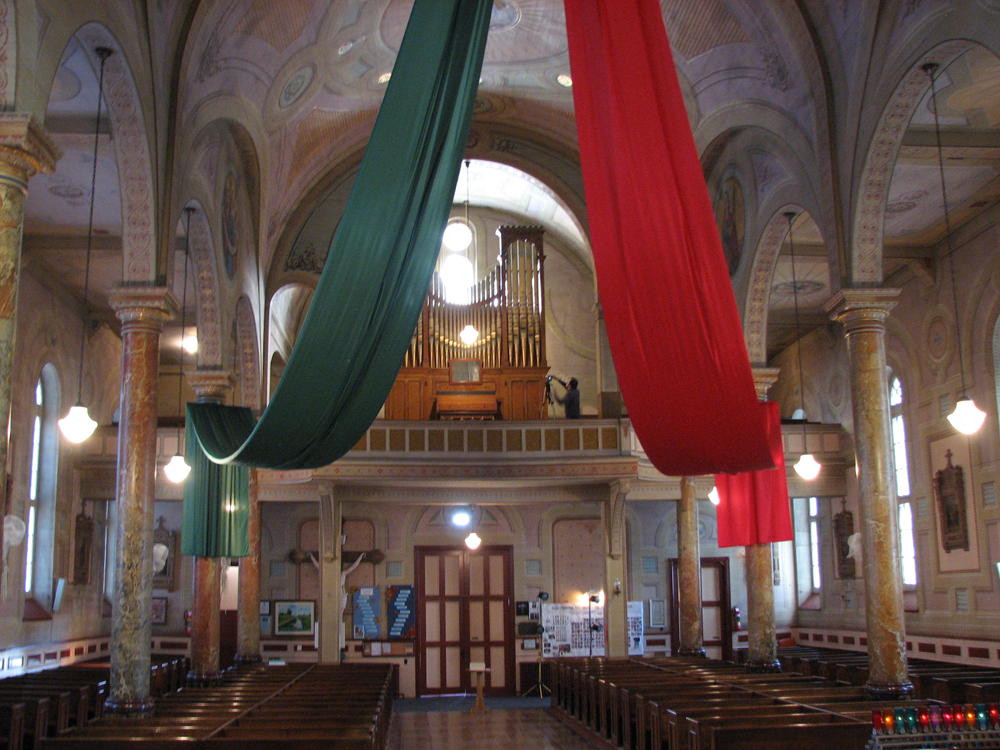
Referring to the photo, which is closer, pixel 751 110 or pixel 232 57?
pixel 232 57

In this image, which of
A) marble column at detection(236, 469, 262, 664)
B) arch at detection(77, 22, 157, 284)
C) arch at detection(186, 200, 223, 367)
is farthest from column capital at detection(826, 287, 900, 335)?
marble column at detection(236, 469, 262, 664)

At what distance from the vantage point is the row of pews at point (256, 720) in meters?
8.62

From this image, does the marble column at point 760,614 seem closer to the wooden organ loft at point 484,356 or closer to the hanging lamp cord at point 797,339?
the hanging lamp cord at point 797,339

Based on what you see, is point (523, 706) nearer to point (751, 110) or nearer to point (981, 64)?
point (751, 110)

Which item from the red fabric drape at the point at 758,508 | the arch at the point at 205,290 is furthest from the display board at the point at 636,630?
the arch at the point at 205,290

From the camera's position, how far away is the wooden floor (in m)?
13.9

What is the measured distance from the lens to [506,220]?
964 inches

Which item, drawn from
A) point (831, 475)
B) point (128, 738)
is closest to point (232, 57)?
point (128, 738)

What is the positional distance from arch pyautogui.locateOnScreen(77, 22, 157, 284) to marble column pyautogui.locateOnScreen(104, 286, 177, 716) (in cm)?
35

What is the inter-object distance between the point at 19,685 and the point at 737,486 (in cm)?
1030

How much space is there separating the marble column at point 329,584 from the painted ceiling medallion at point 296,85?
7.34 meters

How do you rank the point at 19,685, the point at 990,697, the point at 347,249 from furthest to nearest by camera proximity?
the point at 19,685
the point at 990,697
the point at 347,249

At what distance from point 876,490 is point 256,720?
742 centimetres

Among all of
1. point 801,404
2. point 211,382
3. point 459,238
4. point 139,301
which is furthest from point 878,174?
point 459,238
